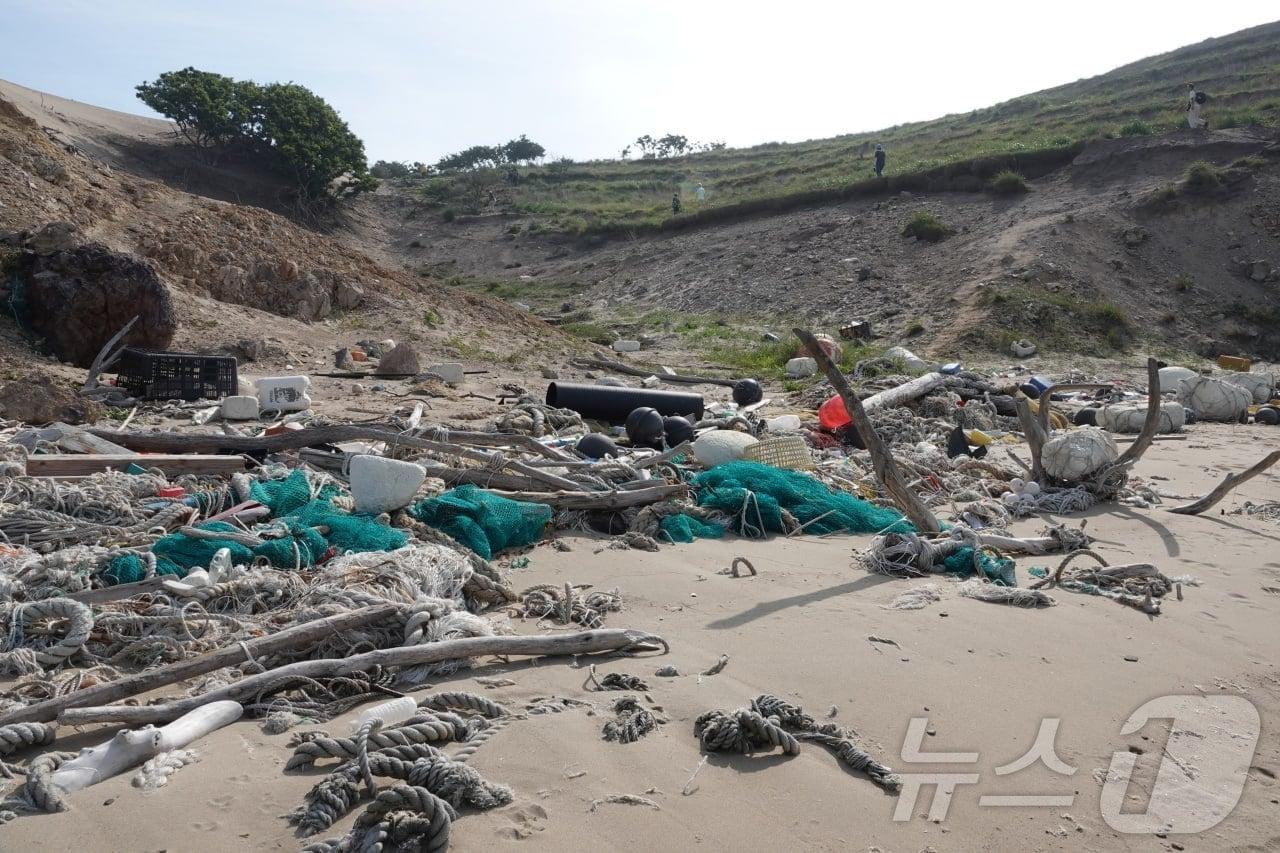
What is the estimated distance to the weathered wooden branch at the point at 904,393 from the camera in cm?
952

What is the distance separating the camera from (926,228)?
21.7 metres

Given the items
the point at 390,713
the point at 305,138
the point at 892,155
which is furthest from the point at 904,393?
the point at 305,138

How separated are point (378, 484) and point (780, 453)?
2.86 meters

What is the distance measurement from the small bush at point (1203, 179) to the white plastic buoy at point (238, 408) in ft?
67.7

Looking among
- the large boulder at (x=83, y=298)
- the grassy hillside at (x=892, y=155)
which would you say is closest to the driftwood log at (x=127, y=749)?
the large boulder at (x=83, y=298)

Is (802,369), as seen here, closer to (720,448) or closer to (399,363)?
(399,363)

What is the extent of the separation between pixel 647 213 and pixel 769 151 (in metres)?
19.2

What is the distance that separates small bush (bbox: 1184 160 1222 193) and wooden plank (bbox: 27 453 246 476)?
2166cm

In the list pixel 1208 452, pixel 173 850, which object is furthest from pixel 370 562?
pixel 1208 452

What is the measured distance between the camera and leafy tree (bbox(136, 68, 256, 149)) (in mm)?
31719

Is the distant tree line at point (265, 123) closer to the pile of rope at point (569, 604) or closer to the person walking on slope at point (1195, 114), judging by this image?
the person walking on slope at point (1195, 114)

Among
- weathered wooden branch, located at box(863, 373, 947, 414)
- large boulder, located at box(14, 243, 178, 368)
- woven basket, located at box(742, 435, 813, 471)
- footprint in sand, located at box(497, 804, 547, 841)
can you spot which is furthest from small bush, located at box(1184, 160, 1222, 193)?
footprint in sand, located at box(497, 804, 547, 841)

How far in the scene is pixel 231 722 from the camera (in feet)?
8.86

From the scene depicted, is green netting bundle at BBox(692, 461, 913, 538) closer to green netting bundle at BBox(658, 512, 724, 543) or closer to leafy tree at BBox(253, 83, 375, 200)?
green netting bundle at BBox(658, 512, 724, 543)
